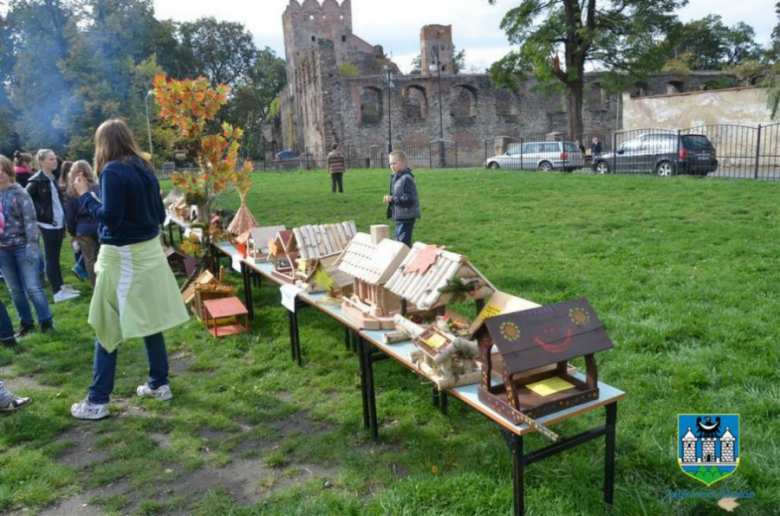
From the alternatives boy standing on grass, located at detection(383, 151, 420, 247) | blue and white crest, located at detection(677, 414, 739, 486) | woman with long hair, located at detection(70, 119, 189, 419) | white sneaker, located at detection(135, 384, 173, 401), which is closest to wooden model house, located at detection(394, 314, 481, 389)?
blue and white crest, located at detection(677, 414, 739, 486)

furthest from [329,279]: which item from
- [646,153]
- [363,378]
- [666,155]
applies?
[646,153]

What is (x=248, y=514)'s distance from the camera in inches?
118

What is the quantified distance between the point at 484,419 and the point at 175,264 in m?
5.92

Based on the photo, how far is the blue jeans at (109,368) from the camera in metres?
4.02

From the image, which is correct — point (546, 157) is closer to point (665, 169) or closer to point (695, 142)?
point (665, 169)

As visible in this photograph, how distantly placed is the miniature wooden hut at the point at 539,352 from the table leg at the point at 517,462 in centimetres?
9

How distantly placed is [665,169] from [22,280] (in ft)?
55.5

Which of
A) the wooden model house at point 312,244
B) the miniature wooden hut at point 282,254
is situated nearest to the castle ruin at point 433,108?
the miniature wooden hut at point 282,254

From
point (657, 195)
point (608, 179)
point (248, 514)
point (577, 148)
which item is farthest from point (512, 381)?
point (577, 148)

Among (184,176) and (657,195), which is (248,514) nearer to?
(184,176)

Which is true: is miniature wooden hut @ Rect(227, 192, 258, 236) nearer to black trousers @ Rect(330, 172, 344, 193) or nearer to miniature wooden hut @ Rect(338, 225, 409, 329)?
→ miniature wooden hut @ Rect(338, 225, 409, 329)

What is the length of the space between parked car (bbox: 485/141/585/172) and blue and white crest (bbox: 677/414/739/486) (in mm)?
18930

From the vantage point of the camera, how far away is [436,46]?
49469 mm

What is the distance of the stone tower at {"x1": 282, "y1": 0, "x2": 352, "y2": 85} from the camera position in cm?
5353
